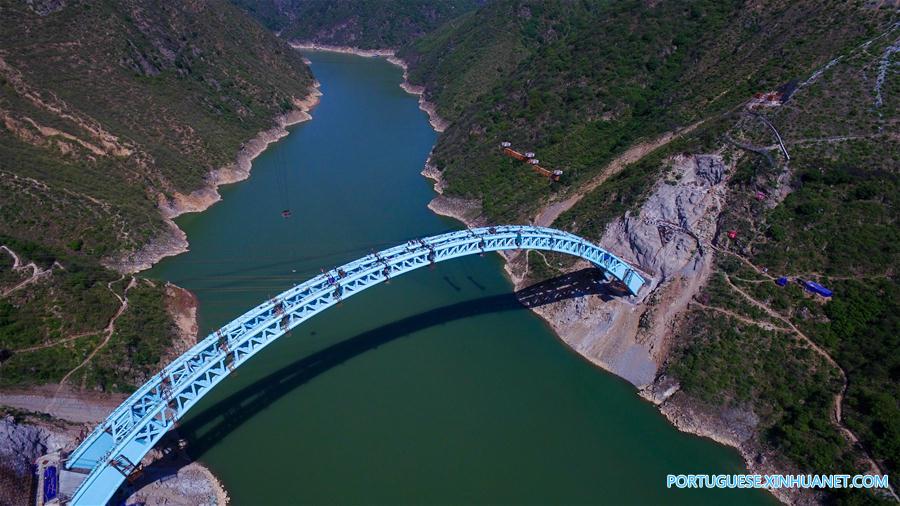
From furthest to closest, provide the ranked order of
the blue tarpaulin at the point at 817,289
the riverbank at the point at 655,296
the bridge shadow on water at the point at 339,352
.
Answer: the riverbank at the point at 655,296, the blue tarpaulin at the point at 817,289, the bridge shadow on water at the point at 339,352

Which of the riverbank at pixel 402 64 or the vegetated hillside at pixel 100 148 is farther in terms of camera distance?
the riverbank at pixel 402 64

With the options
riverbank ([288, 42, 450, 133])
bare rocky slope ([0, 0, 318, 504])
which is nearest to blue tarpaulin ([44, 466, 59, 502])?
bare rocky slope ([0, 0, 318, 504])

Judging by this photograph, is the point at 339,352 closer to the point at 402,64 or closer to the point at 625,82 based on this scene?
the point at 625,82

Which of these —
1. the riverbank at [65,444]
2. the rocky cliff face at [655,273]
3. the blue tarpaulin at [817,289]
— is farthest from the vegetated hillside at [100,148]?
the blue tarpaulin at [817,289]

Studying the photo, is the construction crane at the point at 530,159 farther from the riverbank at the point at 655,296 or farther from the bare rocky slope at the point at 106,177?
the bare rocky slope at the point at 106,177

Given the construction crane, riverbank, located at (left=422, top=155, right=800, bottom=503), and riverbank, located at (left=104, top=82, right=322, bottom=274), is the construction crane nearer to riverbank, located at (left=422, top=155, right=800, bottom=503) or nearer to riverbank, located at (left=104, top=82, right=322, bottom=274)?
riverbank, located at (left=422, top=155, right=800, bottom=503)

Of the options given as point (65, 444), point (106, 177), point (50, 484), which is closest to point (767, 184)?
point (50, 484)
